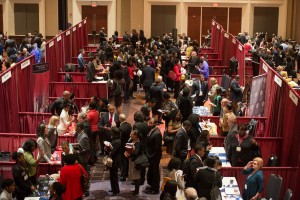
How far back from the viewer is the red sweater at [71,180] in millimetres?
8453

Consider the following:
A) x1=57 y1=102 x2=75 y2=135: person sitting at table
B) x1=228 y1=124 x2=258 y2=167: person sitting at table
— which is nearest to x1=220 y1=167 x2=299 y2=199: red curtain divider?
x1=228 y1=124 x2=258 y2=167: person sitting at table

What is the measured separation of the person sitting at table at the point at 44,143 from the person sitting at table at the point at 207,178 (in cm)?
298

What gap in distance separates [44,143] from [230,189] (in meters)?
3.35

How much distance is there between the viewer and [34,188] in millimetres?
9000

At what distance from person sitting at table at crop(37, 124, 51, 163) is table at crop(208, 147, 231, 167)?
291 cm

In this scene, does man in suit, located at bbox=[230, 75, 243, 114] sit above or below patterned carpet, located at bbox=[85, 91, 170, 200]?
above

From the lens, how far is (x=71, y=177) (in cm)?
848

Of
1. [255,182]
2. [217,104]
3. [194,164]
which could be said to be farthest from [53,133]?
[217,104]

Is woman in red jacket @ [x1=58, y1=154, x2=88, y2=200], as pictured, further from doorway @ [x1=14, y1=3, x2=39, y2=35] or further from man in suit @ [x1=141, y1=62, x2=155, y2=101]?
doorway @ [x1=14, y1=3, x2=39, y2=35]

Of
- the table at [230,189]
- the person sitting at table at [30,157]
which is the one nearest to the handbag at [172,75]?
the table at [230,189]

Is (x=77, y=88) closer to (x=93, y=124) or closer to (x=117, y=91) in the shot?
(x=117, y=91)

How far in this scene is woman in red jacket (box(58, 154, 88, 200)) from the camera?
8.45 metres

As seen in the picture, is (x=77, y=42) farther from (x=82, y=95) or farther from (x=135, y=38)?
(x=82, y=95)

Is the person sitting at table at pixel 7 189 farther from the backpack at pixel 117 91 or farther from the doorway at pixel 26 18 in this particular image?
the doorway at pixel 26 18
